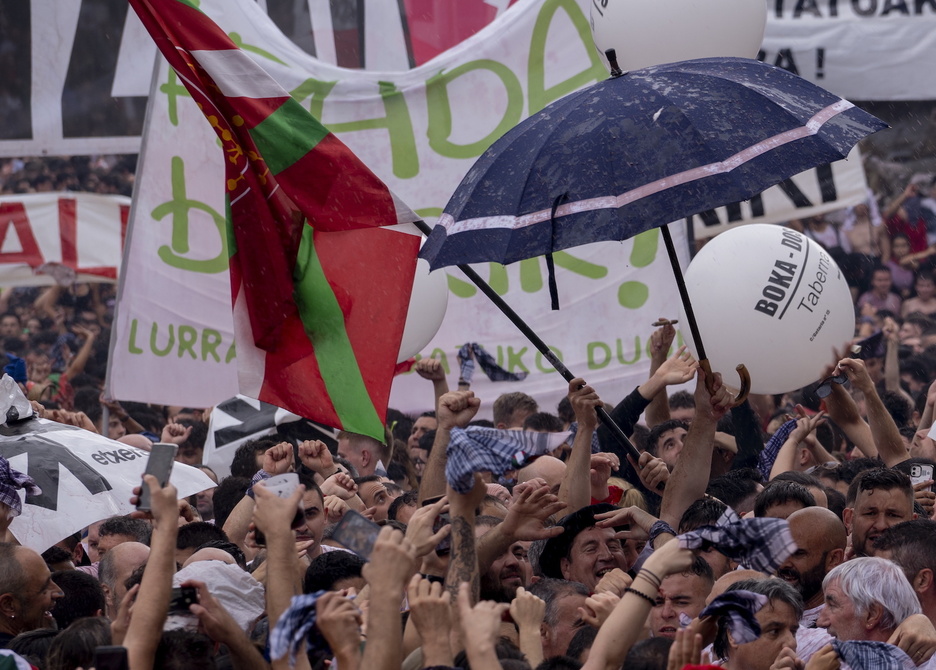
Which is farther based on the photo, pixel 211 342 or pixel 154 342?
pixel 211 342

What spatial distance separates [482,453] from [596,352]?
15.4ft

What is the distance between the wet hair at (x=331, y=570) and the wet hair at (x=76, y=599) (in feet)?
2.64

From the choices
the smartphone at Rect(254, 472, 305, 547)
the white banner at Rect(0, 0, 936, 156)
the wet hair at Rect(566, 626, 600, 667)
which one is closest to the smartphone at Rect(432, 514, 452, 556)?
the wet hair at Rect(566, 626, 600, 667)

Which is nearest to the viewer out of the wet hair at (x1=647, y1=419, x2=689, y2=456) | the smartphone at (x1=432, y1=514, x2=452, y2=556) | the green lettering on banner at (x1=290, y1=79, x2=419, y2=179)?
the smartphone at (x1=432, y1=514, x2=452, y2=556)

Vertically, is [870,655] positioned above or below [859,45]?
below

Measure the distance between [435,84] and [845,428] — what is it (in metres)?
3.78

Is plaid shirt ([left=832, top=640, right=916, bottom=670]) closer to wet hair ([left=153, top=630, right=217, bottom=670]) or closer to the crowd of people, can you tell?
the crowd of people

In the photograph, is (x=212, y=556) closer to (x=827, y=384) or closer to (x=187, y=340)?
(x=827, y=384)

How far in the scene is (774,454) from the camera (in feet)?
21.7

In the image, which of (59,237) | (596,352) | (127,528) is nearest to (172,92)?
(59,237)

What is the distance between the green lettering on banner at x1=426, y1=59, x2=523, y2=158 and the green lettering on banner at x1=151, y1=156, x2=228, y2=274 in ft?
5.19

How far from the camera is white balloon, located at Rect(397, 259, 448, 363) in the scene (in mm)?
6605

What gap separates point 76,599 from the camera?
471cm

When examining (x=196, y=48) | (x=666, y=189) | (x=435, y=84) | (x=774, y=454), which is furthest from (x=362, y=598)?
(x=435, y=84)
